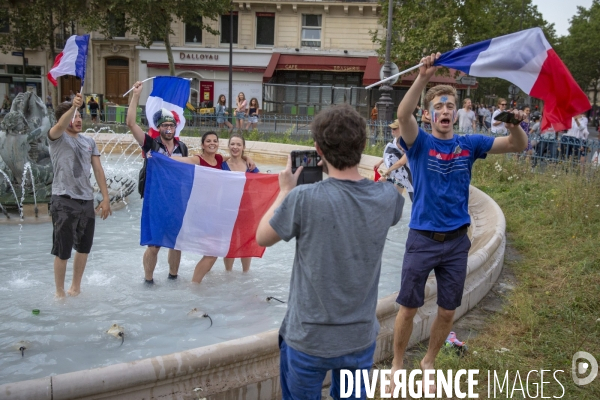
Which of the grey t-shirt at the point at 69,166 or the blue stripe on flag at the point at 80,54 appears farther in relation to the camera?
the blue stripe on flag at the point at 80,54

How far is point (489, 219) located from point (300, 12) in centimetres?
3218

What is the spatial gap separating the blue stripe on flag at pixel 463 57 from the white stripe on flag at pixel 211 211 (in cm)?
252

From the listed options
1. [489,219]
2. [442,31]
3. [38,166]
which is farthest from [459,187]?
[442,31]

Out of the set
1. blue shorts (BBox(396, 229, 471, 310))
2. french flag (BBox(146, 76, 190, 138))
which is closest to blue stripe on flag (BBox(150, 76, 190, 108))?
french flag (BBox(146, 76, 190, 138))

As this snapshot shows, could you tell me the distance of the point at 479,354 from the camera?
14.4ft

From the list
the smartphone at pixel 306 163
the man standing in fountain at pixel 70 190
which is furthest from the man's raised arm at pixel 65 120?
the smartphone at pixel 306 163

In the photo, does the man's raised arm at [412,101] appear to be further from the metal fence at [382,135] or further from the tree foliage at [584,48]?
the tree foliage at [584,48]

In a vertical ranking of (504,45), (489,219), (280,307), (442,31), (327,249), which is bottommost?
(280,307)

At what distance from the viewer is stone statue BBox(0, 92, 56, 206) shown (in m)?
8.90

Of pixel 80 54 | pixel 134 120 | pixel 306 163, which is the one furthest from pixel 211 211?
pixel 306 163

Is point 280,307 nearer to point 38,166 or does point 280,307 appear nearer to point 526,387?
point 526,387

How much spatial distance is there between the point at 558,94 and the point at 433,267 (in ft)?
4.78

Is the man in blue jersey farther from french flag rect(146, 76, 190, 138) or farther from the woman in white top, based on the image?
the woman in white top

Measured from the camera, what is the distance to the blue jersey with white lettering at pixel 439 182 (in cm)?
400
